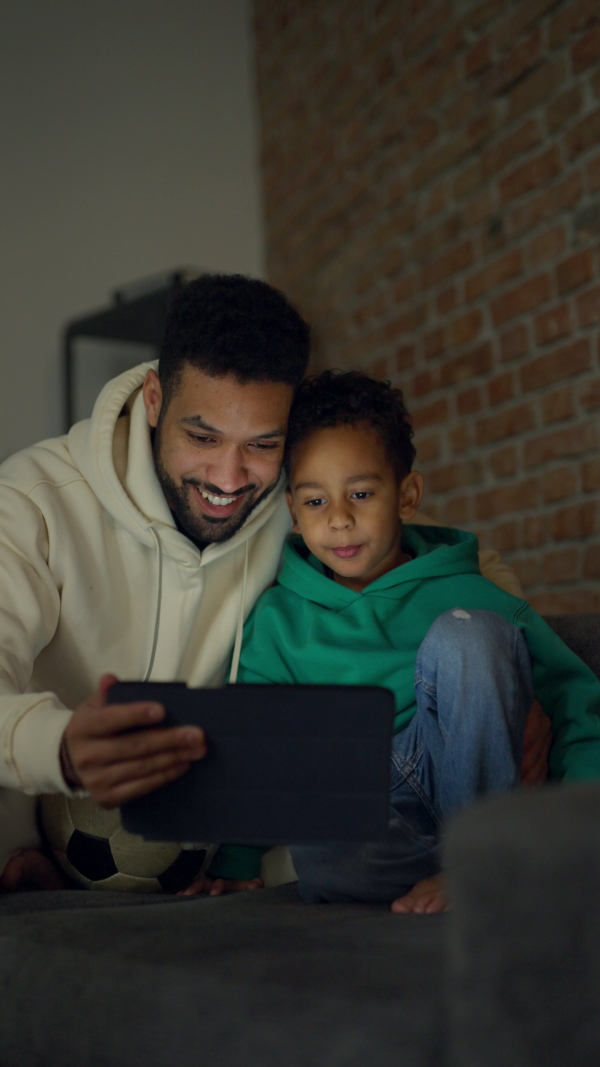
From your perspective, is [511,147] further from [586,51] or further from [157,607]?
[157,607]

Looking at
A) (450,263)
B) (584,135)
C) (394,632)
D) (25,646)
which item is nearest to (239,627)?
(394,632)

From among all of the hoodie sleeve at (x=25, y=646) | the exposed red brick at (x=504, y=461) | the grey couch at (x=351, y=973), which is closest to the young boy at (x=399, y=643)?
the grey couch at (x=351, y=973)

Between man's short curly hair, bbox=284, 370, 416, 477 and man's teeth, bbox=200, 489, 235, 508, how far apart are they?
0.49 ft

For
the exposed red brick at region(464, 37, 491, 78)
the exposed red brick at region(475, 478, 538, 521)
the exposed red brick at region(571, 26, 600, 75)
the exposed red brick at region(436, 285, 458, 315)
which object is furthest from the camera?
the exposed red brick at region(436, 285, 458, 315)

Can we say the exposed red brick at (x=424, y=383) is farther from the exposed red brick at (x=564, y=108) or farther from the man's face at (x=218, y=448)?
the man's face at (x=218, y=448)

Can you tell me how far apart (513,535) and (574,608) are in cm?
24

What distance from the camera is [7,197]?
9.61 ft

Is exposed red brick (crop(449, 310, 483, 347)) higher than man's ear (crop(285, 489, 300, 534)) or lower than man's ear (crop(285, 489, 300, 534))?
higher

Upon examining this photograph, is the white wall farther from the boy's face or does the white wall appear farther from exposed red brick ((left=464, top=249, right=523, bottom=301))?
the boy's face

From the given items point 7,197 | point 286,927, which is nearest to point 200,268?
point 7,197

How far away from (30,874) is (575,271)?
147 cm

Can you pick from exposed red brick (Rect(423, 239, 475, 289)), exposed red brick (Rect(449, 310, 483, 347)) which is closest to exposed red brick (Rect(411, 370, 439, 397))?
exposed red brick (Rect(449, 310, 483, 347))

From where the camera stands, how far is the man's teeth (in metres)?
1.42

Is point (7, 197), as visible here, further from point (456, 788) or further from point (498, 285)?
point (456, 788)
